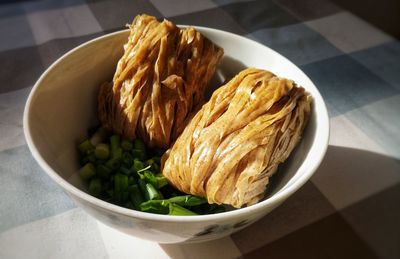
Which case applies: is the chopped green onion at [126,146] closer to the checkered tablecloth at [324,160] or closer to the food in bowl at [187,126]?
the food in bowl at [187,126]

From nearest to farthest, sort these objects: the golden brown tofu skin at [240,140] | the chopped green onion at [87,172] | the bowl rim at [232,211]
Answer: the bowl rim at [232,211] < the golden brown tofu skin at [240,140] < the chopped green onion at [87,172]

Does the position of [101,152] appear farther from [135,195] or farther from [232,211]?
[232,211]

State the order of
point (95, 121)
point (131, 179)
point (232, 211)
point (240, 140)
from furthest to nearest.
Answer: point (95, 121)
point (131, 179)
point (240, 140)
point (232, 211)

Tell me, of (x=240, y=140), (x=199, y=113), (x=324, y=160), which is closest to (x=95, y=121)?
(x=199, y=113)

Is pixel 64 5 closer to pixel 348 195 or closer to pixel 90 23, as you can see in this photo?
pixel 90 23

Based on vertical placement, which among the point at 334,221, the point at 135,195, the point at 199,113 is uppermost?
the point at 199,113

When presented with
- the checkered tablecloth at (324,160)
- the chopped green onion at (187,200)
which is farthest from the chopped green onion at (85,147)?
the chopped green onion at (187,200)

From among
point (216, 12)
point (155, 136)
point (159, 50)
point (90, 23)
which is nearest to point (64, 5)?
point (90, 23)
